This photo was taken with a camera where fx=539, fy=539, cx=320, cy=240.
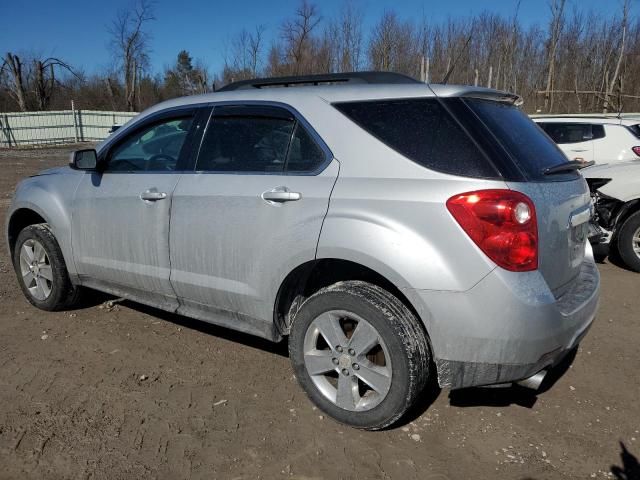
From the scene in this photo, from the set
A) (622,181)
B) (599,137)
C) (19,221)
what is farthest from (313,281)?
(599,137)

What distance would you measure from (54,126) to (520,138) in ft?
99.5

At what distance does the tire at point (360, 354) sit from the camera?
8.45 ft

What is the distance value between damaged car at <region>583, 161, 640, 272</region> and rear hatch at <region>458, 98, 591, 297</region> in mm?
Answer: 3233

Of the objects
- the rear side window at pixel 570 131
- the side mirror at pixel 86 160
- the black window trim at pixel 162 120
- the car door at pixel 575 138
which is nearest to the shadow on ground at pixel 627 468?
the black window trim at pixel 162 120

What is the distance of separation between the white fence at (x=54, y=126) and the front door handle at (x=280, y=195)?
28.3 meters

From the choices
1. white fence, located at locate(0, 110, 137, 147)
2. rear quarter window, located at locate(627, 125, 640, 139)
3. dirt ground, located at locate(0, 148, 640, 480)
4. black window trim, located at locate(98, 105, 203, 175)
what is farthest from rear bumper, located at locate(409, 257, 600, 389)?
white fence, located at locate(0, 110, 137, 147)

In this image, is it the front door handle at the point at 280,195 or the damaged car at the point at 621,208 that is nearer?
the front door handle at the point at 280,195

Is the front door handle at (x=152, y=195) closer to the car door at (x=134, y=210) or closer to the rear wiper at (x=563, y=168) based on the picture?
the car door at (x=134, y=210)

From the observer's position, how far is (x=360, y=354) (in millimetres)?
2730

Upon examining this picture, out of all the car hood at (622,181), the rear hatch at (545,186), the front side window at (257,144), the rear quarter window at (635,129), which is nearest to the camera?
the rear hatch at (545,186)

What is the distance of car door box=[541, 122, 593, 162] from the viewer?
28.6 feet

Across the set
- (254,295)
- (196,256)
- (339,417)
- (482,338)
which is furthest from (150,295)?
(482,338)

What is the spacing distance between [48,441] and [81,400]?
399 mm

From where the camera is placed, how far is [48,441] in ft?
8.96
